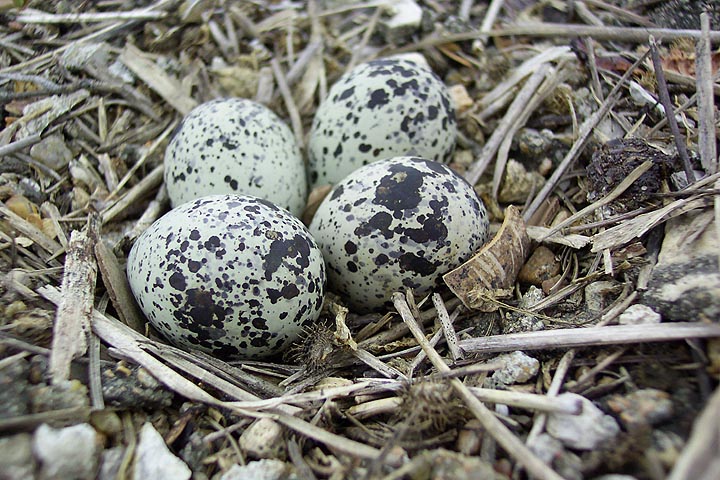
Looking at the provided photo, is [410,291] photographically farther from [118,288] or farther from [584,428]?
[118,288]

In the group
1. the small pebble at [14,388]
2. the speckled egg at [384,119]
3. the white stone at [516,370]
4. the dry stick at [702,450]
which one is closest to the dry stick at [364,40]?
the speckled egg at [384,119]

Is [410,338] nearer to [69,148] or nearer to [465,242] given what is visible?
[465,242]

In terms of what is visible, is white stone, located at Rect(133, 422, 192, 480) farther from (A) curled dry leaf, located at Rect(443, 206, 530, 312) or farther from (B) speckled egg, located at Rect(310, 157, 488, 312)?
(A) curled dry leaf, located at Rect(443, 206, 530, 312)

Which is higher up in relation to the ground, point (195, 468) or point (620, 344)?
point (620, 344)

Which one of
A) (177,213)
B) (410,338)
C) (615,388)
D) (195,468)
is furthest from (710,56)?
(195,468)

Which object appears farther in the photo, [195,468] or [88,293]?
[88,293]

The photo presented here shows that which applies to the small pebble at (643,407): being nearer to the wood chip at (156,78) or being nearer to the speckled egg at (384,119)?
the speckled egg at (384,119)
